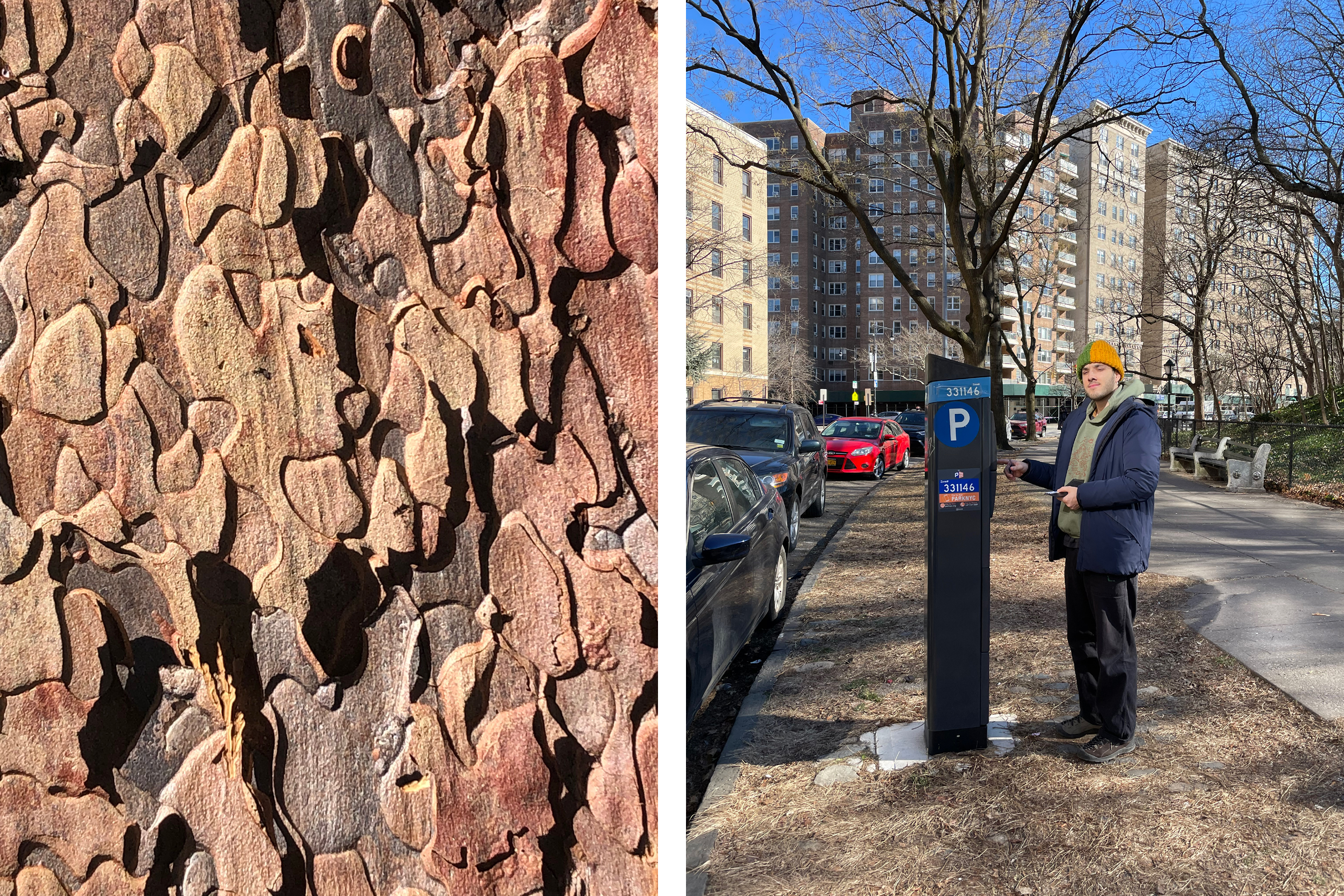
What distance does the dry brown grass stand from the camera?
→ 302 cm

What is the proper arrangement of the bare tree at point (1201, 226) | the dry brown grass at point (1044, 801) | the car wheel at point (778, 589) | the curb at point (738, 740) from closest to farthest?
the dry brown grass at point (1044, 801), the curb at point (738, 740), the car wheel at point (778, 589), the bare tree at point (1201, 226)

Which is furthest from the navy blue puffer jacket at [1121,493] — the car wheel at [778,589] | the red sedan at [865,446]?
the red sedan at [865,446]

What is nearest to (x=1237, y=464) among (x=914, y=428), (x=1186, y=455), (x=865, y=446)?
(x=1186, y=455)

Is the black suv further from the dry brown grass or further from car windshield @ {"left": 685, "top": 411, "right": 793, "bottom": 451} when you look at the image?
the dry brown grass

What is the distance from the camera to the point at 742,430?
1078 centimetres

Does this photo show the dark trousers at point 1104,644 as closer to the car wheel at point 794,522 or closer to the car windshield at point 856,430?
the car wheel at point 794,522

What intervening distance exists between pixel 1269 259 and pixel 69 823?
3484 centimetres

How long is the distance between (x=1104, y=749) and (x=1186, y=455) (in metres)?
18.1

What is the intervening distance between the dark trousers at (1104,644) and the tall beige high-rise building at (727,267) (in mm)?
26155

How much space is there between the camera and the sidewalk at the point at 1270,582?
16.4 feet

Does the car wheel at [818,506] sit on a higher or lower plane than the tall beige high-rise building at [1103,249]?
lower

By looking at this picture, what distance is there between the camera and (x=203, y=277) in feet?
5.80

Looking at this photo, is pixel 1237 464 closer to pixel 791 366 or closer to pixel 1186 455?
pixel 1186 455

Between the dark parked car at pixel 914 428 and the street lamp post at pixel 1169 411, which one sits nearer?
the street lamp post at pixel 1169 411
